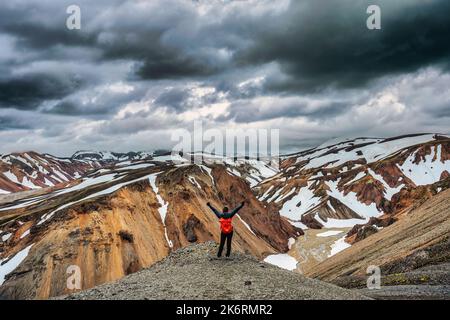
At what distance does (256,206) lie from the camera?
122 m

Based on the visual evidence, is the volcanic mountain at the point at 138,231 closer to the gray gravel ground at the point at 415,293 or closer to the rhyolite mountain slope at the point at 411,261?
the rhyolite mountain slope at the point at 411,261

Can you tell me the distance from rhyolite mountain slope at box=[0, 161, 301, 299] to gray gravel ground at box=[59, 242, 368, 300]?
145ft

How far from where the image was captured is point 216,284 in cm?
1795

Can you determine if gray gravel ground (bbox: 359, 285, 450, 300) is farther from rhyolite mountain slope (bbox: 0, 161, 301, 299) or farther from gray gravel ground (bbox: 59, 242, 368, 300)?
rhyolite mountain slope (bbox: 0, 161, 301, 299)

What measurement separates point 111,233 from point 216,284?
55266 millimetres

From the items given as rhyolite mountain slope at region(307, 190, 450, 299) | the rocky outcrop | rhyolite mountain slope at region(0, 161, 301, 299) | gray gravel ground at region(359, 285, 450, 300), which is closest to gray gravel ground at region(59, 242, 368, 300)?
gray gravel ground at region(359, 285, 450, 300)

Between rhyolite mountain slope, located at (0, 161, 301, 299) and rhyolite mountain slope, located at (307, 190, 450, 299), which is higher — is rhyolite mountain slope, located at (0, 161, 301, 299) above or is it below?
below

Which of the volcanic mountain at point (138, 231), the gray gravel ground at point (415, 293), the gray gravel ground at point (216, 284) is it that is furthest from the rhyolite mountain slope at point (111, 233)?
the gray gravel ground at point (415, 293)

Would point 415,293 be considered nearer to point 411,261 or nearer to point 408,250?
point 411,261

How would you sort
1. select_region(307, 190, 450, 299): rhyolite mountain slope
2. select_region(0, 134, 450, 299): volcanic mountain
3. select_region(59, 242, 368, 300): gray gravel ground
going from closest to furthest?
select_region(59, 242, 368, 300): gray gravel ground → select_region(307, 190, 450, 299): rhyolite mountain slope → select_region(0, 134, 450, 299): volcanic mountain

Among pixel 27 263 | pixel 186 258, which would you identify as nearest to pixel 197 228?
pixel 27 263

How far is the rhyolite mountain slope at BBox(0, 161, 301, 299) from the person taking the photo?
62.1m
